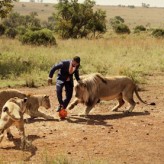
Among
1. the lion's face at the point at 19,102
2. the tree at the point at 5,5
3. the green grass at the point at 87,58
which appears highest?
the tree at the point at 5,5

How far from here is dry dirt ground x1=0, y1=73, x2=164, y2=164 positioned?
7.25m

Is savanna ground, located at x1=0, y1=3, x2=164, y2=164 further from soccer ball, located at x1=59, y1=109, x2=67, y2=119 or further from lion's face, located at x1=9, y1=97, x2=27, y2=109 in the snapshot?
lion's face, located at x1=9, y1=97, x2=27, y2=109

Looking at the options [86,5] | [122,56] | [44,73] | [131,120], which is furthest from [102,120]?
[86,5]

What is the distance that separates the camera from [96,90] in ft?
33.8

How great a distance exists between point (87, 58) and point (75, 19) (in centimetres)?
1384

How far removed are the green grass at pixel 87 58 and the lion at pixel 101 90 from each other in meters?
3.93

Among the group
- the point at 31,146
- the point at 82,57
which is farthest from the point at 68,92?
the point at 82,57

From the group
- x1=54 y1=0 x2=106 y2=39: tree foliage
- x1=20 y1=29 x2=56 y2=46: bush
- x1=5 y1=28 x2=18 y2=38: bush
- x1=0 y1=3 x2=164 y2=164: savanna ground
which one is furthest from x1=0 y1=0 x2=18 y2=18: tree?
x1=5 y1=28 x2=18 y2=38: bush

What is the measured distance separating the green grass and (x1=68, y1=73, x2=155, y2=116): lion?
3931mm

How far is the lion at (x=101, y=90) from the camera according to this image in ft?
33.2

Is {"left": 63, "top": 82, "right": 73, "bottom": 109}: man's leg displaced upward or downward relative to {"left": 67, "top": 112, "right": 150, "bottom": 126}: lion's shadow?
upward

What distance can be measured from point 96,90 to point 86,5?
23665 mm

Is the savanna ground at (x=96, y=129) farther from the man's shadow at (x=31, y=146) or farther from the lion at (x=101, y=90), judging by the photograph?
the lion at (x=101, y=90)

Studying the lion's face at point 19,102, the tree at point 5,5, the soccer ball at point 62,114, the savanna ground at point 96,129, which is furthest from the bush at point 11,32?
the lion's face at point 19,102
